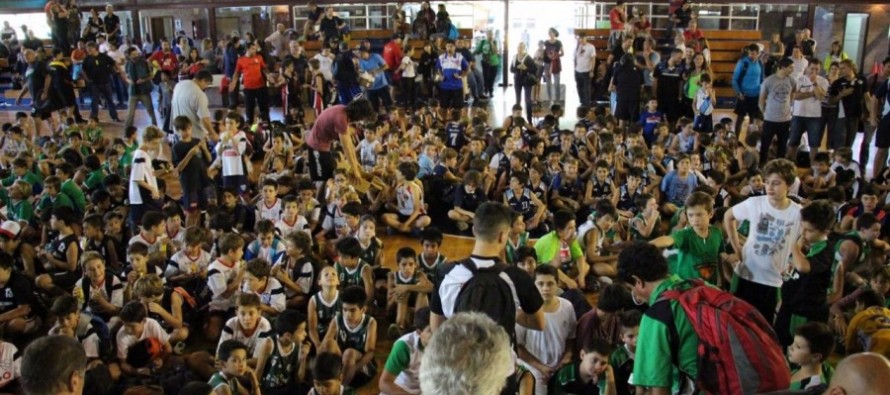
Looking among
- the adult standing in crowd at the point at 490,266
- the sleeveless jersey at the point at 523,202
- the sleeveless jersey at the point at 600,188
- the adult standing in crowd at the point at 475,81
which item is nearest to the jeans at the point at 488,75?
the adult standing in crowd at the point at 475,81

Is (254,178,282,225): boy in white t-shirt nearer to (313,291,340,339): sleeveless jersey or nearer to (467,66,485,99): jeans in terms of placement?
(313,291,340,339): sleeveless jersey

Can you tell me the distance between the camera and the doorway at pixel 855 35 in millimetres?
14789

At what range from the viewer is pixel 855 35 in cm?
1498

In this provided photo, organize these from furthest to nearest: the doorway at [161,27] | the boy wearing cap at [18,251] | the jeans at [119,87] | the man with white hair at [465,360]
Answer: the doorway at [161,27], the jeans at [119,87], the boy wearing cap at [18,251], the man with white hair at [465,360]

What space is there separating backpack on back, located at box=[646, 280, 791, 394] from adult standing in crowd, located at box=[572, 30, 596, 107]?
9.72m

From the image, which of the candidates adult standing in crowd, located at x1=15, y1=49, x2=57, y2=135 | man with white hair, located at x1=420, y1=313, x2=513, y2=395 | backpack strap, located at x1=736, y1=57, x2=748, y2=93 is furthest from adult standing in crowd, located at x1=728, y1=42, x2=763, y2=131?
adult standing in crowd, located at x1=15, y1=49, x2=57, y2=135

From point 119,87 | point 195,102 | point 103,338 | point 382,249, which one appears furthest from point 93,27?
point 103,338

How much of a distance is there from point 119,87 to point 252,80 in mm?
4542

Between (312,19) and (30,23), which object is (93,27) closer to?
(30,23)

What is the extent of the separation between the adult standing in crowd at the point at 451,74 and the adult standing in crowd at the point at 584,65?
1043 millimetres

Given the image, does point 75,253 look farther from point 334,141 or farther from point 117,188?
point 334,141

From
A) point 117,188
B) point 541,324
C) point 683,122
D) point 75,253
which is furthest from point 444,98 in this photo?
point 541,324

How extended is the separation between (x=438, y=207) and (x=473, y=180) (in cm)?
79

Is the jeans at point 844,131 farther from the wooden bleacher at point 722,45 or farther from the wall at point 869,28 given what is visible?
the wall at point 869,28
